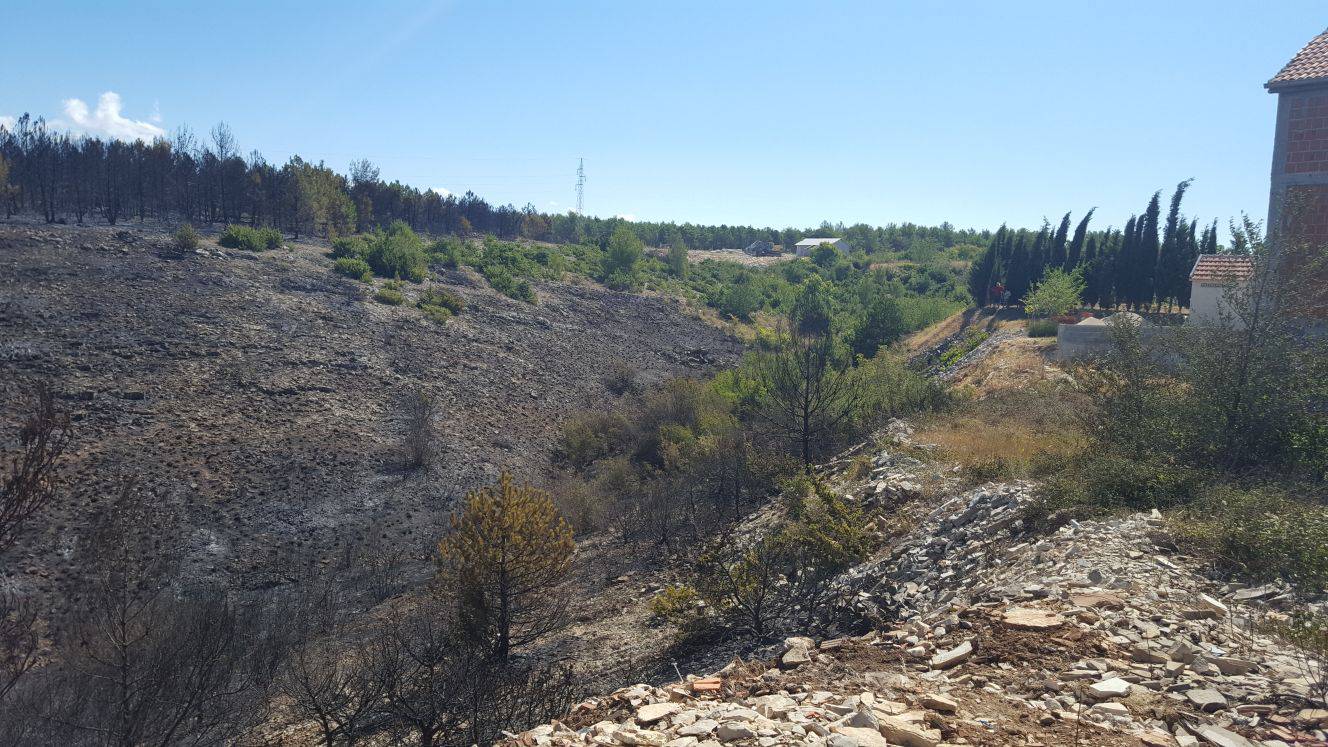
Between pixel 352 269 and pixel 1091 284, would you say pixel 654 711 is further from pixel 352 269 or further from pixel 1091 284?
pixel 1091 284

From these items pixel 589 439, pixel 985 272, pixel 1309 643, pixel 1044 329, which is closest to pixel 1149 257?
pixel 1044 329

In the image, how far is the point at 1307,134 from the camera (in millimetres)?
12961

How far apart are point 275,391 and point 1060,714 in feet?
77.2

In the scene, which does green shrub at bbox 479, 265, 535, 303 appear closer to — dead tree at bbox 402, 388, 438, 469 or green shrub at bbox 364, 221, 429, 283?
green shrub at bbox 364, 221, 429, 283

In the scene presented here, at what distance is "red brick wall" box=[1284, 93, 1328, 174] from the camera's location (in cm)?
1280

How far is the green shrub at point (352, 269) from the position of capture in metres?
35.3

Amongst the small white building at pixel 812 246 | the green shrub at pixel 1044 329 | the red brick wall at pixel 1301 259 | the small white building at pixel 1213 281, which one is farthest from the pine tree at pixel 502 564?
the small white building at pixel 812 246

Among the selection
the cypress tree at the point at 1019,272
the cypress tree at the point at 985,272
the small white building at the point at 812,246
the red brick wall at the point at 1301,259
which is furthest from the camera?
the small white building at the point at 812,246

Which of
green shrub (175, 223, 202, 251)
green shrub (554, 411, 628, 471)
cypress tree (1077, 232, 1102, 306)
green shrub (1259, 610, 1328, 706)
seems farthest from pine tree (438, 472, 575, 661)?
cypress tree (1077, 232, 1102, 306)

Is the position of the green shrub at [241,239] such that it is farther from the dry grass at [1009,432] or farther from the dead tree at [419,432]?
the dry grass at [1009,432]

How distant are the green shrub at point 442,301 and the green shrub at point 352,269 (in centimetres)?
265

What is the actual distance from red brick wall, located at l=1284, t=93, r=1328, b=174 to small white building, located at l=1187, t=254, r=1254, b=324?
181 centimetres

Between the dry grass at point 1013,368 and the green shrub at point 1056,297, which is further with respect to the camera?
the green shrub at point 1056,297

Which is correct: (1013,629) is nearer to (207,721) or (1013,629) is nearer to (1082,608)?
(1082,608)
